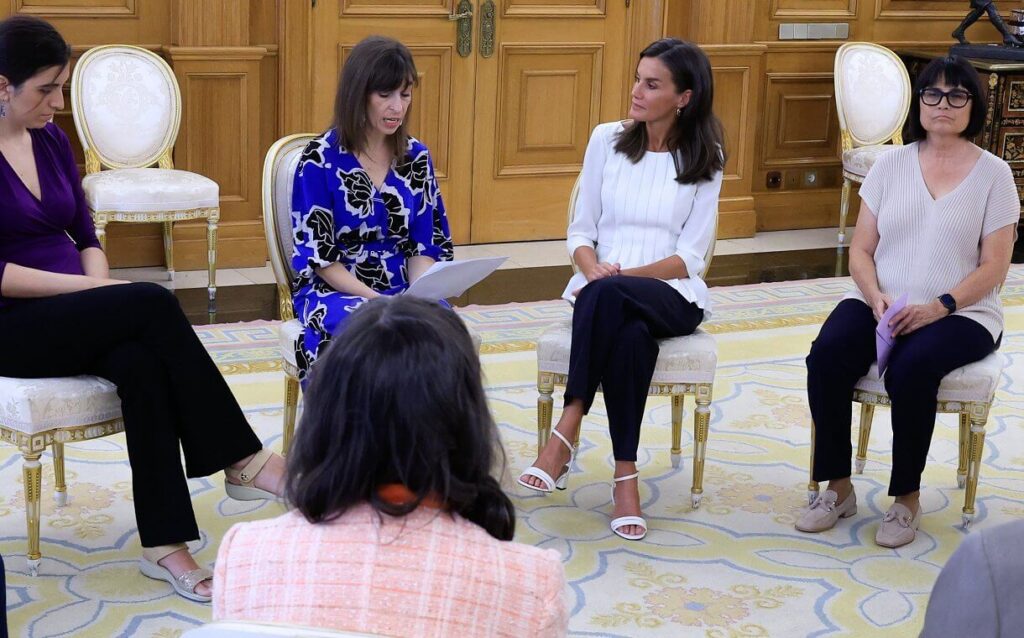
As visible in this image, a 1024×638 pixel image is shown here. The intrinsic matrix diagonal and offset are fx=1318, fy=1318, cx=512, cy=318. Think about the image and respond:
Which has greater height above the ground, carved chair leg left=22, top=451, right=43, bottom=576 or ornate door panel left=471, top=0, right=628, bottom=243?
ornate door panel left=471, top=0, right=628, bottom=243

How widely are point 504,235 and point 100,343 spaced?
382 centimetres

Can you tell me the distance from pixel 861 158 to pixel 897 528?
350 cm

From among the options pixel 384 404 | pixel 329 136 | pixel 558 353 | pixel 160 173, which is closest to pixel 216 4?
pixel 160 173

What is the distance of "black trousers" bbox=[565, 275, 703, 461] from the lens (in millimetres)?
3451

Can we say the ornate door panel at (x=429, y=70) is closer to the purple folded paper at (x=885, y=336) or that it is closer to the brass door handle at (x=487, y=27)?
the brass door handle at (x=487, y=27)

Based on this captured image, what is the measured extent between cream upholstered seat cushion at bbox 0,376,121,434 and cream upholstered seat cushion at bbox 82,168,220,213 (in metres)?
2.31

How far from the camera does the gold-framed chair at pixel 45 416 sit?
295 cm

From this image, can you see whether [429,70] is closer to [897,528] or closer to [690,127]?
[690,127]

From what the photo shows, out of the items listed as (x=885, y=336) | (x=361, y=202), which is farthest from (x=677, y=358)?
(x=361, y=202)

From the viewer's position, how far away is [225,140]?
5828 mm

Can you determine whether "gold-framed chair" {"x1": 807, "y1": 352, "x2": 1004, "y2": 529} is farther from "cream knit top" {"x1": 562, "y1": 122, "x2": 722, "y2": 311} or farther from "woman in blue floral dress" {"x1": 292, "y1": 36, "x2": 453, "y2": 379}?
"woman in blue floral dress" {"x1": 292, "y1": 36, "x2": 453, "y2": 379}

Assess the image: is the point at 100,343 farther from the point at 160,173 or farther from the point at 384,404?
the point at 160,173

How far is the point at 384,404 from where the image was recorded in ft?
4.92

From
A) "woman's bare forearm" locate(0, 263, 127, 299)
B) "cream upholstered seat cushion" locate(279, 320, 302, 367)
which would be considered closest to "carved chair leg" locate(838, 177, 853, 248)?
"cream upholstered seat cushion" locate(279, 320, 302, 367)
